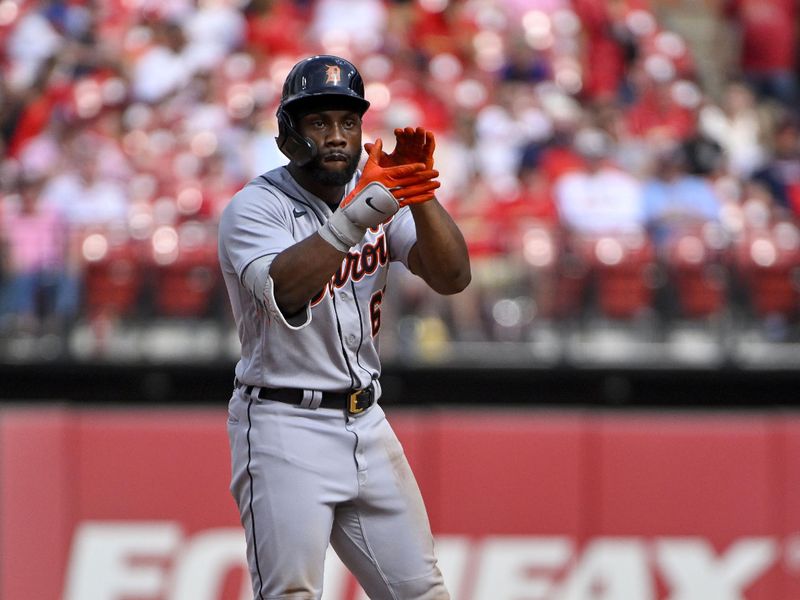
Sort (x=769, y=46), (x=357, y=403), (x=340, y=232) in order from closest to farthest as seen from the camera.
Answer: (x=340, y=232), (x=357, y=403), (x=769, y=46)

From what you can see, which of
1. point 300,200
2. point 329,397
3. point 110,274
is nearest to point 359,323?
point 329,397

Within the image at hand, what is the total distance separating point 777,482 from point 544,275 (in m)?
1.56

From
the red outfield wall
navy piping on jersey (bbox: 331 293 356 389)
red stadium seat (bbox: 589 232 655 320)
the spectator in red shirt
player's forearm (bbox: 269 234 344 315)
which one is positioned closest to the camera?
player's forearm (bbox: 269 234 344 315)

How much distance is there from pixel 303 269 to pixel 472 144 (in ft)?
17.9

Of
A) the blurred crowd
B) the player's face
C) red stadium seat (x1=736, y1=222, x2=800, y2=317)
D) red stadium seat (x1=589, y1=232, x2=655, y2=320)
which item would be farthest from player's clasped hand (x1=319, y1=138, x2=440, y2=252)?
red stadium seat (x1=736, y1=222, x2=800, y2=317)

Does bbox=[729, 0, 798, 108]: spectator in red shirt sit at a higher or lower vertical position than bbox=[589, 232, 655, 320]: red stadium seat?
higher

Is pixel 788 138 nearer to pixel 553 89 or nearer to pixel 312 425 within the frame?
pixel 553 89

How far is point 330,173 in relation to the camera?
3184mm

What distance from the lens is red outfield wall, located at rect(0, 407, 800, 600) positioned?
21.2ft

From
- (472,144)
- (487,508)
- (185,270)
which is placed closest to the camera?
(487,508)

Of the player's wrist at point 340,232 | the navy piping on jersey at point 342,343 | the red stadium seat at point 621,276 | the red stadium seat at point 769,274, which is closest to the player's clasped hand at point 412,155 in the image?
the player's wrist at point 340,232

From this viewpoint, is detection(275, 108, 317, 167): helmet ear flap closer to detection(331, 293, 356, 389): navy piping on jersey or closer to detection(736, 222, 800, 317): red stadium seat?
detection(331, 293, 356, 389): navy piping on jersey

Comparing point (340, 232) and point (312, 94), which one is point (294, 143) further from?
point (340, 232)

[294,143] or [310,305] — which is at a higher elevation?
[294,143]
